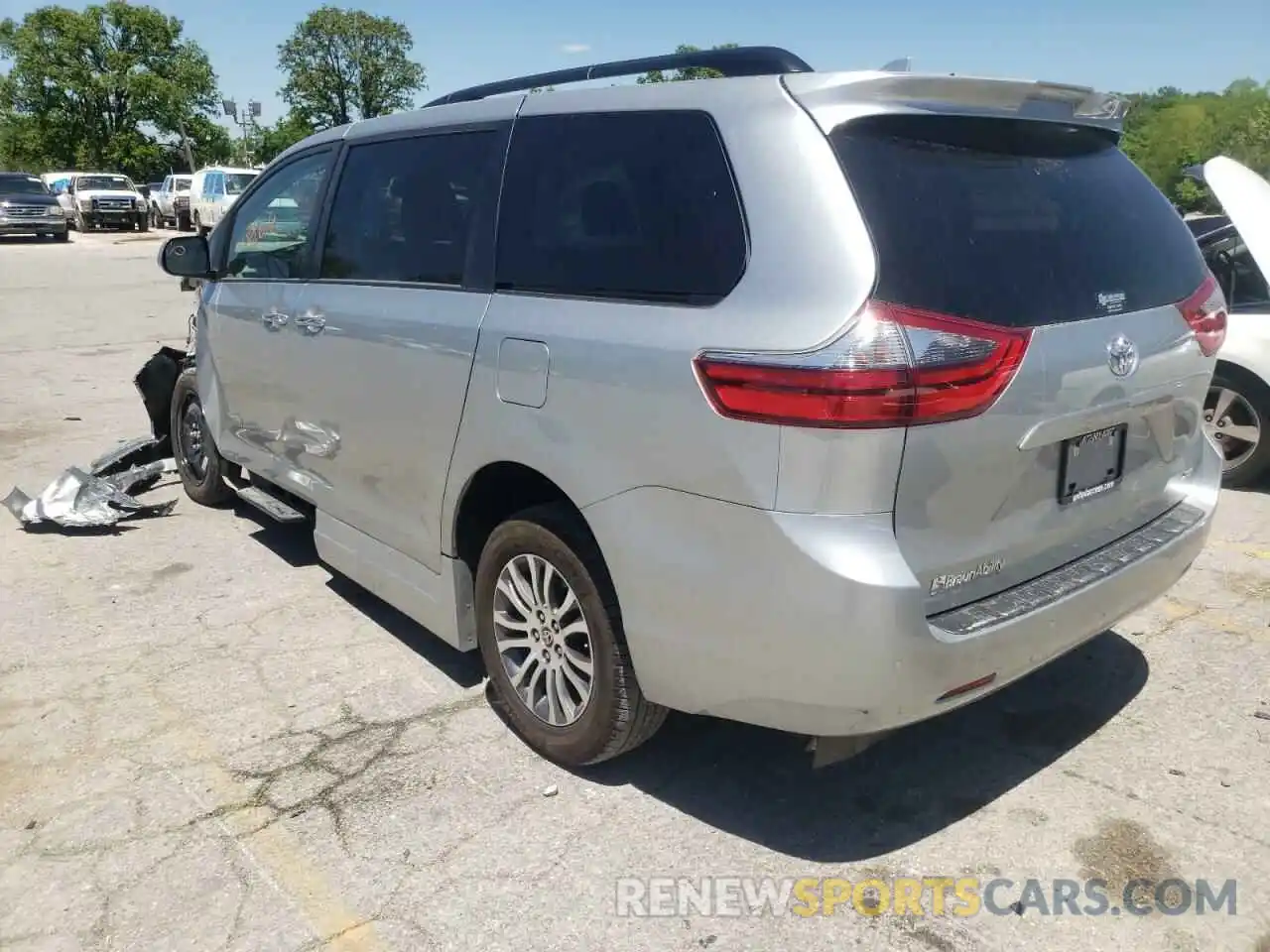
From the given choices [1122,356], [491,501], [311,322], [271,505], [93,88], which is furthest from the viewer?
[93,88]

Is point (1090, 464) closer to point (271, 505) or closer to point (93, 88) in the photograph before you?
point (271, 505)

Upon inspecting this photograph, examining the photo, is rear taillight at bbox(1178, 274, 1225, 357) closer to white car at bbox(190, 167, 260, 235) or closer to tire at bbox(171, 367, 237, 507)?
tire at bbox(171, 367, 237, 507)

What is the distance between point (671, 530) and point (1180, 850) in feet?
5.37

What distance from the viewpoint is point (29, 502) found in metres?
5.68

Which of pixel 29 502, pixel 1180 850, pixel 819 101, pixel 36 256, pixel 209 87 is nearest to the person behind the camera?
pixel 819 101

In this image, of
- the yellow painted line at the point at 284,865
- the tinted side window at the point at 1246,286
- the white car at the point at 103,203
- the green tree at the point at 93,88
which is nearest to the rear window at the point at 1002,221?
the yellow painted line at the point at 284,865

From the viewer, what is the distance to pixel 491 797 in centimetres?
310

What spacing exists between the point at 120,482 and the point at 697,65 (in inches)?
176

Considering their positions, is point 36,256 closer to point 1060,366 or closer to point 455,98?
point 455,98

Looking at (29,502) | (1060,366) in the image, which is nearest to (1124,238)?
(1060,366)

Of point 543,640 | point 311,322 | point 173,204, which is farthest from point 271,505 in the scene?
point 173,204

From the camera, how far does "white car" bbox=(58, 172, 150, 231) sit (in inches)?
1500

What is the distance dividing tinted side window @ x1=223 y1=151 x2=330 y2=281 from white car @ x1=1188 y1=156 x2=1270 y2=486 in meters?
4.40

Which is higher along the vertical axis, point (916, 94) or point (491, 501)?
point (916, 94)
